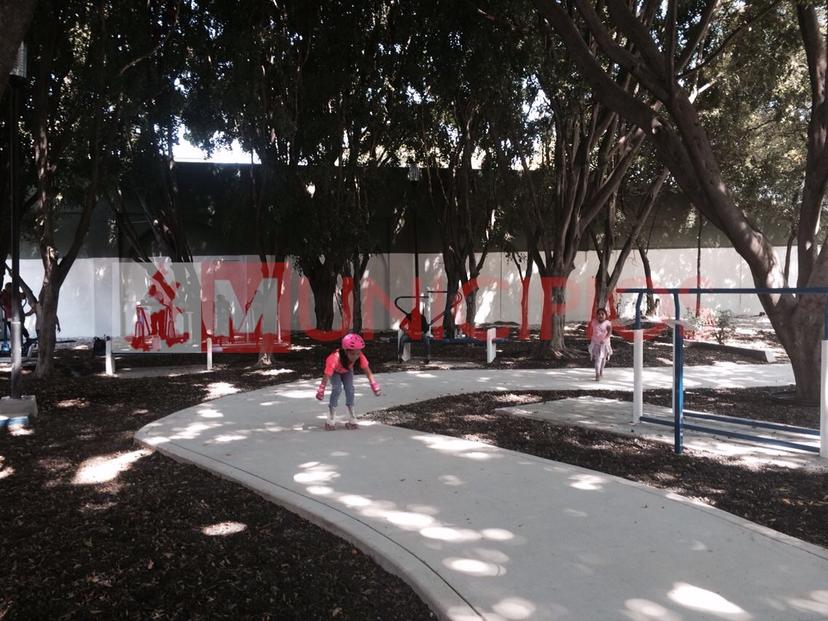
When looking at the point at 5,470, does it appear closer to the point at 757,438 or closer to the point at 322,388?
the point at 322,388

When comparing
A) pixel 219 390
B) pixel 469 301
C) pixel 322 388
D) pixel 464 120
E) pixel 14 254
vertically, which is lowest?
pixel 219 390

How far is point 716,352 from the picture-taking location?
17375 mm

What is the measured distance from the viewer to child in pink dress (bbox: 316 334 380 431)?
7777 millimetres

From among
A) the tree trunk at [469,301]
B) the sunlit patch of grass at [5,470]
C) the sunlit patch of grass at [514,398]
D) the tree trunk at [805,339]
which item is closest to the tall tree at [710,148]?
the tree trunk at [805,339]

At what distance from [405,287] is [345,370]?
17.9 m

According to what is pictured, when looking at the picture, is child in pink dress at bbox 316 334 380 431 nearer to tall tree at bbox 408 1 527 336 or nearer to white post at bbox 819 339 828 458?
white post at bbox 819 339 828 458

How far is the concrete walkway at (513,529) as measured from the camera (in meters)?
3.94

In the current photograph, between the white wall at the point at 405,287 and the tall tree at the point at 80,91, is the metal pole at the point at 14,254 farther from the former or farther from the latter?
the white wall at the point at 405,287

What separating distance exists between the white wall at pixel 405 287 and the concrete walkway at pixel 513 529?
1444cm

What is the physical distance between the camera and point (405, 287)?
26.0 meters

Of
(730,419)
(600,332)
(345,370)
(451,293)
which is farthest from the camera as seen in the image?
(451,293)

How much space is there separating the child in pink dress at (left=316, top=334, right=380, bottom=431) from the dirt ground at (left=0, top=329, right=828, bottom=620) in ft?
3.29

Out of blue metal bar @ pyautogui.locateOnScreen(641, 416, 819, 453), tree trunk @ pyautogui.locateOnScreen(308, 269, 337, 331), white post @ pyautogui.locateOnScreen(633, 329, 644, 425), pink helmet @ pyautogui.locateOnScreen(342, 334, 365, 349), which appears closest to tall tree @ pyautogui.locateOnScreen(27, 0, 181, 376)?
tree trunk @ pyautogui.locateOnScreen(308, 269, 337, 331)

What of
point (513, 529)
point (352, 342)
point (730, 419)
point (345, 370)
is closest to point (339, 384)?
point (345, 370)
